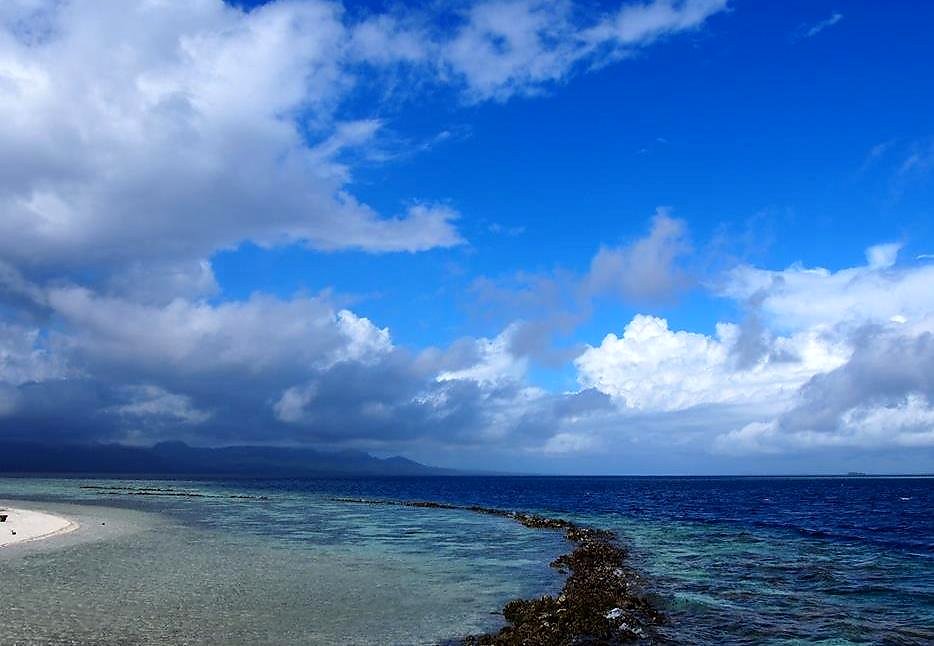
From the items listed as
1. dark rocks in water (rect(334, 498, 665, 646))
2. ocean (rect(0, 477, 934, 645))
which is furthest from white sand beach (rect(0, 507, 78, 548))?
dark rocks in water (rect(334, 498, 665, 646))

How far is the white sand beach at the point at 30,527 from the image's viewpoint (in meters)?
45.8

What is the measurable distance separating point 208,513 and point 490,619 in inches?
2514

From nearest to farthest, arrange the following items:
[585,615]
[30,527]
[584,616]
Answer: [584,616]
[585,615]
[30,527]

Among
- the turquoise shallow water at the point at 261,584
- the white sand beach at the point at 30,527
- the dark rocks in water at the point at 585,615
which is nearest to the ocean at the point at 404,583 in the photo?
the turquoise shallow water at the point at 261,584

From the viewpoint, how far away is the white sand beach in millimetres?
45781

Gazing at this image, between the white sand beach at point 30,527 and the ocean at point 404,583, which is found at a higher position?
the white sand beach at point 30,527

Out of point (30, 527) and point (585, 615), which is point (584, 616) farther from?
point (30, 527)

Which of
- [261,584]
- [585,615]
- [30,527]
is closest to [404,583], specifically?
[261,584]

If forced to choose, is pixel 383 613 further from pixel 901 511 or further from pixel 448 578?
pixel 901 511

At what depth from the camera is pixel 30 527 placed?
52.8 m

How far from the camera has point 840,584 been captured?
116 feet

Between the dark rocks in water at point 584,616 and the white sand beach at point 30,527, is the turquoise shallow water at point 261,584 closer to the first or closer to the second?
the dark rocks in water at point 584,616

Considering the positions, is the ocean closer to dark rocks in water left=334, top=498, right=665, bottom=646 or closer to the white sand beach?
dark rocks in water left=334, top=498, right=665, bottom=646

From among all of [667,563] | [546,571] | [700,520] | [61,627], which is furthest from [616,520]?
[61,627]
